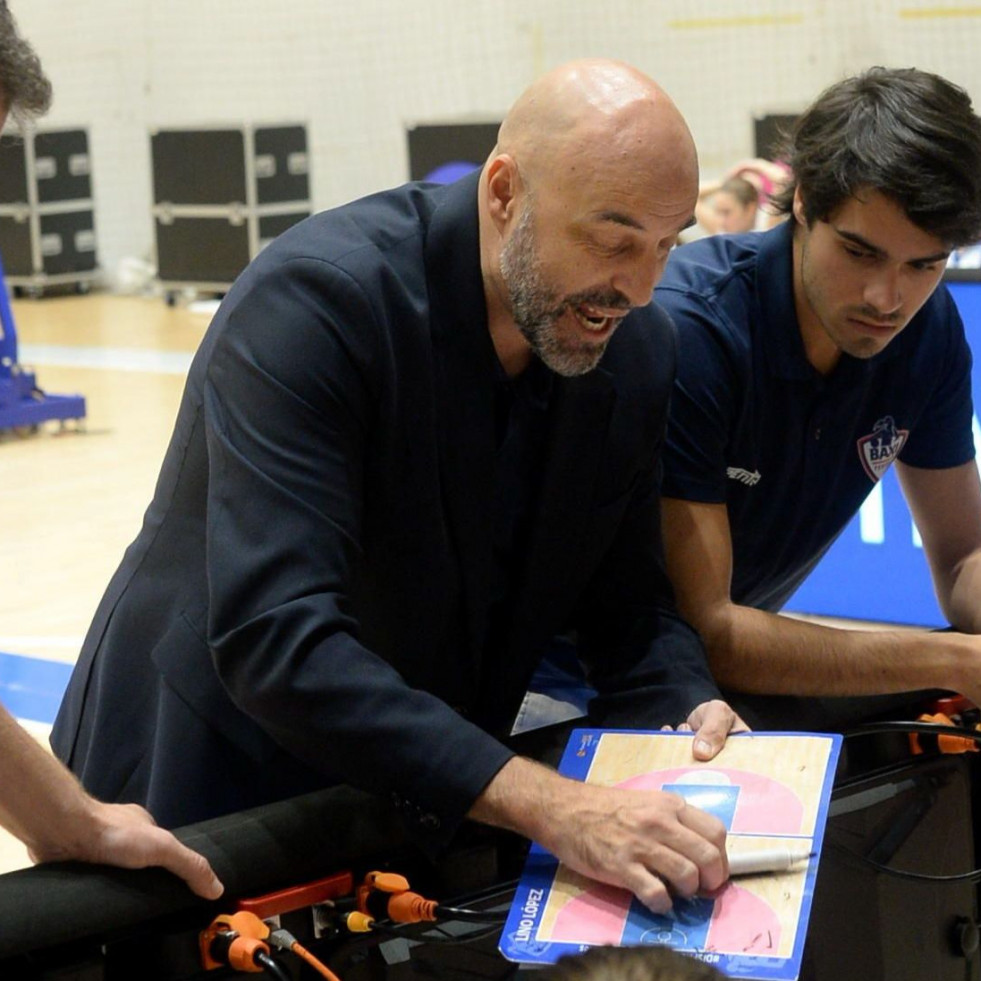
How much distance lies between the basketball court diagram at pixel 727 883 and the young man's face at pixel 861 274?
0.68 m

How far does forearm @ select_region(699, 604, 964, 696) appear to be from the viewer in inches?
68.0

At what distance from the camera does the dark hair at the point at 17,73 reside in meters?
1.23

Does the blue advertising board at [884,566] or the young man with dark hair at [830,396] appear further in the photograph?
the blue advertising board at [884,566]

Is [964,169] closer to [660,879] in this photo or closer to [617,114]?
[617,114]

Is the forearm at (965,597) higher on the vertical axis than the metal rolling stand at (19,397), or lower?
higher

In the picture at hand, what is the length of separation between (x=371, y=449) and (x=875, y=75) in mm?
904

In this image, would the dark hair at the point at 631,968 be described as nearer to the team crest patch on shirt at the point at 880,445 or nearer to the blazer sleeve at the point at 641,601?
the blazer sleeve at the point at 641,601

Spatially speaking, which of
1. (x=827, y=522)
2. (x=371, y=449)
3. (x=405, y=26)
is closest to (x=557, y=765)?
(x=371, y=449)

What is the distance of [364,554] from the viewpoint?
4.96ft

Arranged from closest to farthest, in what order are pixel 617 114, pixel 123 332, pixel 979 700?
1. pixel 617 114
2. pixel 979 700
3. pixel 123 332

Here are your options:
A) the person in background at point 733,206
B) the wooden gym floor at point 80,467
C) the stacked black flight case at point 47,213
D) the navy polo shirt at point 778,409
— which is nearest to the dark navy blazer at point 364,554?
the navy polo shirt at point 778,409

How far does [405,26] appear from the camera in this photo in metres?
11.2

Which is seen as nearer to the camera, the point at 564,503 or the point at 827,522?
the point at 564,503

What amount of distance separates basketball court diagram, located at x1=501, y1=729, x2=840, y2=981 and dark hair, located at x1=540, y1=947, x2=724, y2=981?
34 cm
